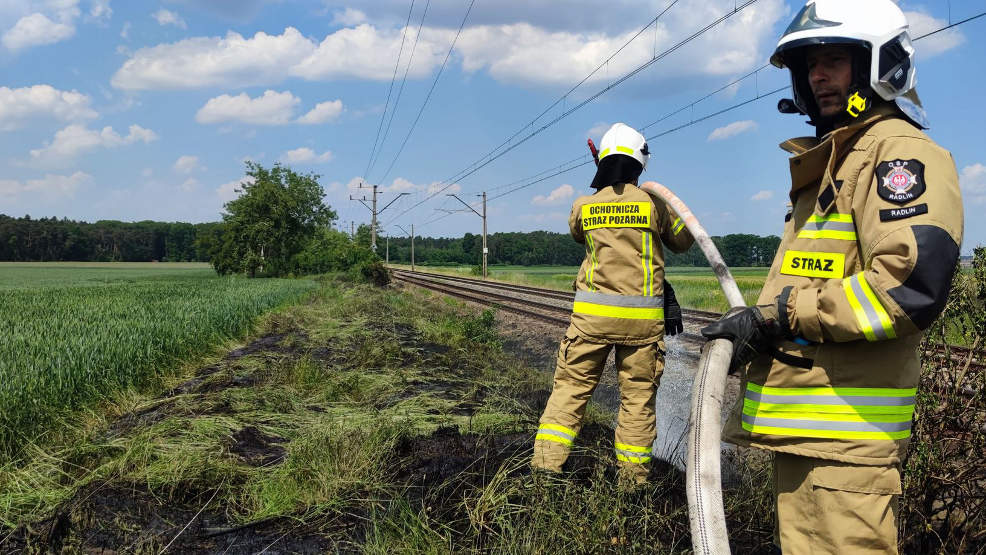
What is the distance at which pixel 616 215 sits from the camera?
3639 millimetres

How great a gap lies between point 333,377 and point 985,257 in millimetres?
5812

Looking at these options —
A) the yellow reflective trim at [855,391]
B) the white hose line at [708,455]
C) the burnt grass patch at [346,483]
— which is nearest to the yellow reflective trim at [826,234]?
the white hose line at [708,455]

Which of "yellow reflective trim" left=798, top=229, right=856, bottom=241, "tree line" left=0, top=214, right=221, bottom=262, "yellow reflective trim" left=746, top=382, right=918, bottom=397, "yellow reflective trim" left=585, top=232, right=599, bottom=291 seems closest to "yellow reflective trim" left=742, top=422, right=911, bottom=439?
"yellow reflective trim" left=746, top=382, right=918, bottom=397

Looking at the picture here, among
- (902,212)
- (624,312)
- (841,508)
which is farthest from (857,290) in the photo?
(624,312)

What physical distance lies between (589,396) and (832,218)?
1931mm

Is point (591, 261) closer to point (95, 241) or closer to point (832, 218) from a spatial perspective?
point (832, 218)

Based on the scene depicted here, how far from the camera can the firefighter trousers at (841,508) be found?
1.67 m

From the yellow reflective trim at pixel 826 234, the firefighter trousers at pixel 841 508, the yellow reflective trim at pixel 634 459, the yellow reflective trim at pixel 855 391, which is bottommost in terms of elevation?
the yellow reflective trim at pixel 634 459

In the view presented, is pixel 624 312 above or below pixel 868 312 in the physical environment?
below

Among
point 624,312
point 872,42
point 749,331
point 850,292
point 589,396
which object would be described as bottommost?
point 589,396

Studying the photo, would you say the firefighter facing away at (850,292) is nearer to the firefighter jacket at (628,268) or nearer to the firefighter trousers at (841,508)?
the firefighter trousers at (841,508)

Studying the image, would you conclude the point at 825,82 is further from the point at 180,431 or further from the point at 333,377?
the point at 333,377

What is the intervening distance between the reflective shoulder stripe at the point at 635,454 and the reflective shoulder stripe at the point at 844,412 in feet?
5.40

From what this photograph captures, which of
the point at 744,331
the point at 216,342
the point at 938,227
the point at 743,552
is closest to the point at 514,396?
the point at 743,552
